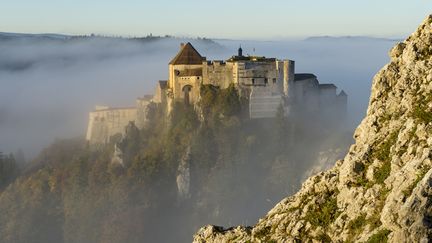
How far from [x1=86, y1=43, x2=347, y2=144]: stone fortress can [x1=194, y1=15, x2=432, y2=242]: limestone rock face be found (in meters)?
84.1

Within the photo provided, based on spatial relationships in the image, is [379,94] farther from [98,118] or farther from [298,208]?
[98,118]

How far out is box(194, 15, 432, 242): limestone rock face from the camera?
2248cm

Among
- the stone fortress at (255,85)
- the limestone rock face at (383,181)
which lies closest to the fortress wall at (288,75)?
the stone fortress at (255,85)

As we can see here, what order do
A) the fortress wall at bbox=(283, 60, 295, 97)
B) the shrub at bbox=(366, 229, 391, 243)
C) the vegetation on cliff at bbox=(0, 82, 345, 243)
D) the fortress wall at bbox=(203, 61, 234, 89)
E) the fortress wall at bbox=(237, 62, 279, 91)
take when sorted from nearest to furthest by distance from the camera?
the shrub at bbox=(366, 229, 391, 243), the fortress wall at bbox=(237, 62, 279, 91), the fortress wall at bbox=(283, 60, 295, 97), the fortress wall at bbox=(203, 61, 234, 89), the vegetation on cliff at bbox=(0, 82, 345, 243)

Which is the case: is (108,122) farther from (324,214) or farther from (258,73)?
(324,214)

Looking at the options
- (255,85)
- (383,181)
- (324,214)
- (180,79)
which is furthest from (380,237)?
(180,79)

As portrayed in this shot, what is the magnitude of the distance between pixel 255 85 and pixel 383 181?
8953cm

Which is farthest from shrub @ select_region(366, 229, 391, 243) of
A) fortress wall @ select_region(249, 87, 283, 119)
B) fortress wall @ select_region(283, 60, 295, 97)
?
fortress wall @ select_region(249, 87, 283, 119)

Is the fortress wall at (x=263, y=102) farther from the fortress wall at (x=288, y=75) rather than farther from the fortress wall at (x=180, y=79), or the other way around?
the fortress wall at (x=180, y=79)

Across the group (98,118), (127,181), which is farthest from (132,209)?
(98,118)

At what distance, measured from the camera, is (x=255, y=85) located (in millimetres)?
114312

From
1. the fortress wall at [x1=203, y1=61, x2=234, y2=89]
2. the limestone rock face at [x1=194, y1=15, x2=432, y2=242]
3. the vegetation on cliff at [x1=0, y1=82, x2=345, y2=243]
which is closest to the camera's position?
the limestone rock face at [x1=194, y1=15, x2=432, y2=242]

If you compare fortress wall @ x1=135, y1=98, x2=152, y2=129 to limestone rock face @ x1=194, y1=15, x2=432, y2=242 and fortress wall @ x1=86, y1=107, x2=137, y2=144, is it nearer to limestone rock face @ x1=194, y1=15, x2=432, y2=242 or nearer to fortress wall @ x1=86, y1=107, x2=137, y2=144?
fortress wall @ x1=86, y1=107, x2=137, y2=144

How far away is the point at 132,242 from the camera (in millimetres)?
133625
